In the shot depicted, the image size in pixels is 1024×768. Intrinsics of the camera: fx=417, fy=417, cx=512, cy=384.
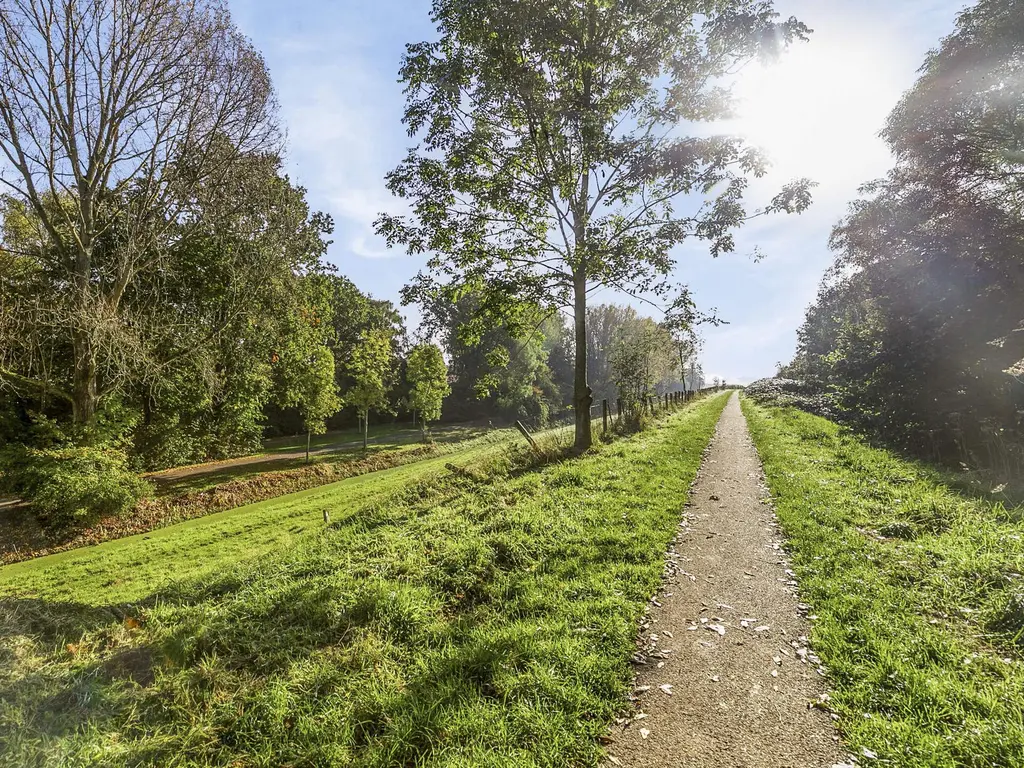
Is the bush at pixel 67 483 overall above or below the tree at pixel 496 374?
below

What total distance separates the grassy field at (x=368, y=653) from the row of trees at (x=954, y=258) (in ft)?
31.9

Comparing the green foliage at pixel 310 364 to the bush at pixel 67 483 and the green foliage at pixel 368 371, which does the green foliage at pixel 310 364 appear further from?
the bush at pixel 67 483

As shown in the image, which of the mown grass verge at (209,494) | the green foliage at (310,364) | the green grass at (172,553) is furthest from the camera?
the green foliage at (310,364)

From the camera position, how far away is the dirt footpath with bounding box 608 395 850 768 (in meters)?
2.72

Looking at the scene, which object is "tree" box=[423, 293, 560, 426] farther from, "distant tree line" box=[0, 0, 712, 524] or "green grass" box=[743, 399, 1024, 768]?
"green grass" box=[743, 399, 1024, 768]

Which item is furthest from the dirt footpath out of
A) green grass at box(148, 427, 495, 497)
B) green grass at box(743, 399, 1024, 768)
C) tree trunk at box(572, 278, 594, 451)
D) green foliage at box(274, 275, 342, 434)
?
green foliage at box(274, 275, 342, 434)

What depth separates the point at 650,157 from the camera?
9.86 metres

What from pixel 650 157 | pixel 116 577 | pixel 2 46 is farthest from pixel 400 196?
pixel 2 46

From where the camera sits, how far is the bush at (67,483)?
12734 millimetres

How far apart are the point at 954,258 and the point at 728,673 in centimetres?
1475

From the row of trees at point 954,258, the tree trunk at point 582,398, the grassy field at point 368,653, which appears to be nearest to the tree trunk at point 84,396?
the grassy field at point 368,653

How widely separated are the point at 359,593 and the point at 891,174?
66.9 ft

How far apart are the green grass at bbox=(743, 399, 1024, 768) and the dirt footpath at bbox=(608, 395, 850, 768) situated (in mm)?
233

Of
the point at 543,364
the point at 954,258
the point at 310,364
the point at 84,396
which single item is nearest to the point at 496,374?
the point at 543,364
